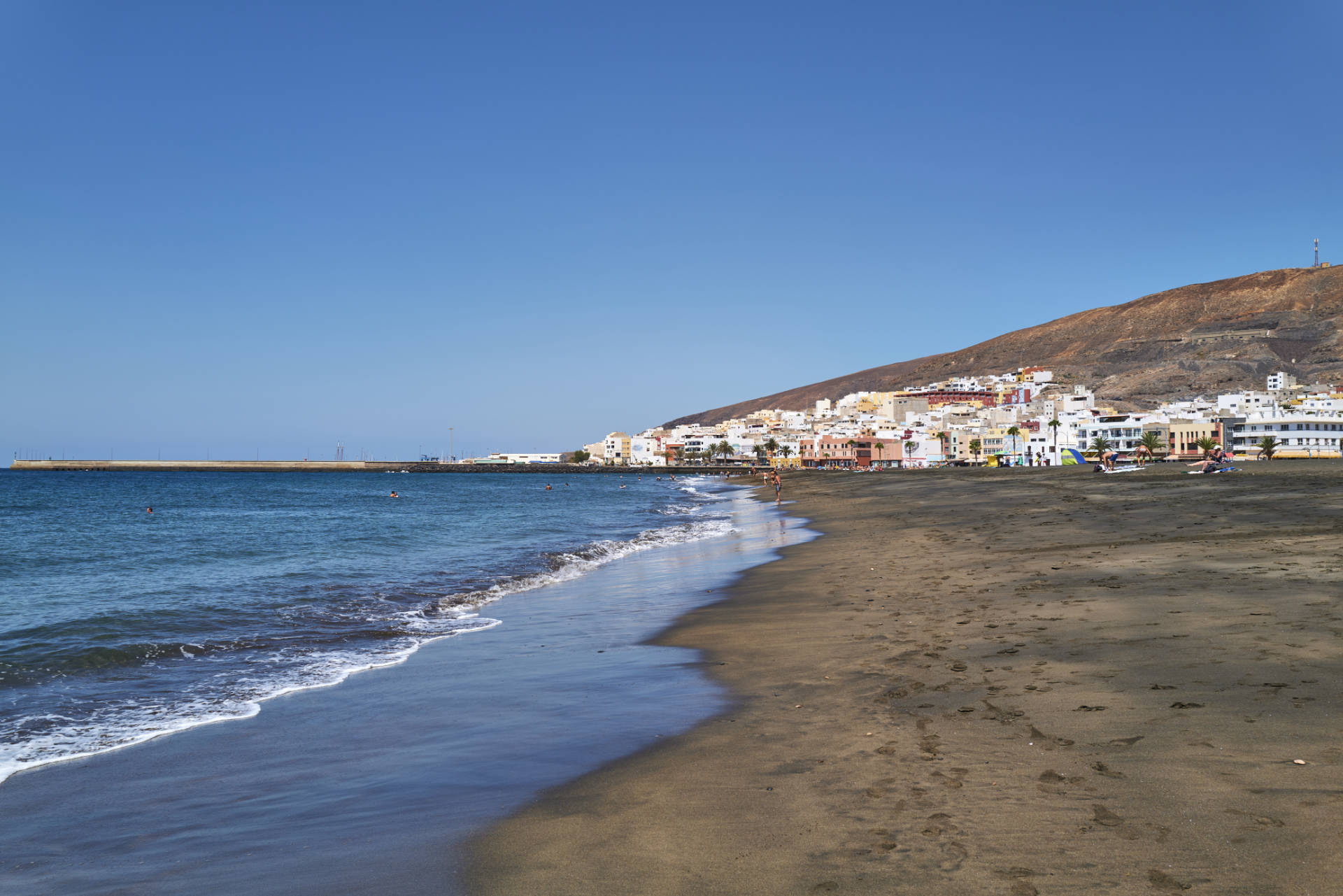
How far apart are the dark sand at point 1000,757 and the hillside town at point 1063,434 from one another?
3771 inches

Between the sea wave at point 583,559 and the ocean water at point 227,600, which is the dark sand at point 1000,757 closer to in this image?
the ocean water at point 227,600

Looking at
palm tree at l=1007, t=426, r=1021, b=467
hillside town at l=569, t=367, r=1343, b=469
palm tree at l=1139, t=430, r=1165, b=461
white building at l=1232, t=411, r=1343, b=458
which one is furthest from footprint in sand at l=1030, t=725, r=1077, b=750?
palm tree at l=1007, t=426, r=1021, b=467

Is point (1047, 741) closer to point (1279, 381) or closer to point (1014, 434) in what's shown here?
point (1014, 434)

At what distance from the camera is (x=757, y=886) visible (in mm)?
4219

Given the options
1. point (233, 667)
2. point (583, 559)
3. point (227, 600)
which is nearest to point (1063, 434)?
point (583, 559)

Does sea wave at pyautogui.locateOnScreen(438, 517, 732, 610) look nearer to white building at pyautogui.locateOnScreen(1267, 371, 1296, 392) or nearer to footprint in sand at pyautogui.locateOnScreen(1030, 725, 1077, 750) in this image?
footprint in sand at pyautogui.locateOnScreen(1030, 725, 1077, 750)

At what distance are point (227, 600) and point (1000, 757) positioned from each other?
15.8 meters

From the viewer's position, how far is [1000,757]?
19.1ft

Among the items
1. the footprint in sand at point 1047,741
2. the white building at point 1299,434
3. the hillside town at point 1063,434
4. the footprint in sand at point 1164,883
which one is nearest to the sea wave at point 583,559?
the footprint in sand at point 1047,741

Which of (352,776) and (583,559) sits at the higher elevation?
(352,776)

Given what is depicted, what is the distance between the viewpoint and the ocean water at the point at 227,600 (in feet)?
30.8

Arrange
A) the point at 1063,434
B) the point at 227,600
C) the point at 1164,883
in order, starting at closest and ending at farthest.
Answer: the point at 1164,883 → the point at 227,600 → the point at 1063,434

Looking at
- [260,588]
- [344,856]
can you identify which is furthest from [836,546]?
[344,856]

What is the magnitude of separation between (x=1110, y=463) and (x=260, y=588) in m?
69.5
